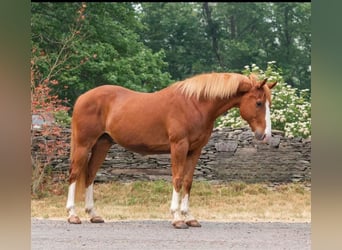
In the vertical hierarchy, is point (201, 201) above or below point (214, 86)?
below

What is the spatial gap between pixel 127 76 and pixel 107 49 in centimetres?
68

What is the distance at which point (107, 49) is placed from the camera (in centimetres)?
1224

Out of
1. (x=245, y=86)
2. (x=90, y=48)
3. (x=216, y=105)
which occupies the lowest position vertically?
(x=216, y=105)

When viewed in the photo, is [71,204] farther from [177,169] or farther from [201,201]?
[201,201]

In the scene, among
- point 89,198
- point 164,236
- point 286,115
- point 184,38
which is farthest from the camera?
point 184,38

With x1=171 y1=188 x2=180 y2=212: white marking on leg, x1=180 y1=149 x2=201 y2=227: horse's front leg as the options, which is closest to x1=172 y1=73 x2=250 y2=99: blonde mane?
x1=180 y1=149 x2=201 y2=227: horse's front leg

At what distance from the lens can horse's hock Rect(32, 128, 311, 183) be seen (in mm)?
9125

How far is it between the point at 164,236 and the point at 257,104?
5.18 ft

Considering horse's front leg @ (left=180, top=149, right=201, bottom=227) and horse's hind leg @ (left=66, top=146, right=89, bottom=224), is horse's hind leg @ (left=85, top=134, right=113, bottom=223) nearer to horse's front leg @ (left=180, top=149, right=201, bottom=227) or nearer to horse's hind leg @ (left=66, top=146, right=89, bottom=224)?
horse's hind leg @ (left=66, top=146, right=89, bottom=224)

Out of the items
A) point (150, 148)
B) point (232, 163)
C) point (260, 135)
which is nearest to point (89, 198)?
point (150, 148)

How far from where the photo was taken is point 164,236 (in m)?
5.60

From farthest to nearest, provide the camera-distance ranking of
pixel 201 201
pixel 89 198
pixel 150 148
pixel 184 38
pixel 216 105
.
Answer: pixel 184 38 → pixel 201 201 → pixel 89 198 → pixel 150 148 → pixel 216 105

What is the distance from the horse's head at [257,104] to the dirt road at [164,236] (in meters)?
1.00

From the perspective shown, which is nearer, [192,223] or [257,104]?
[257,104]
